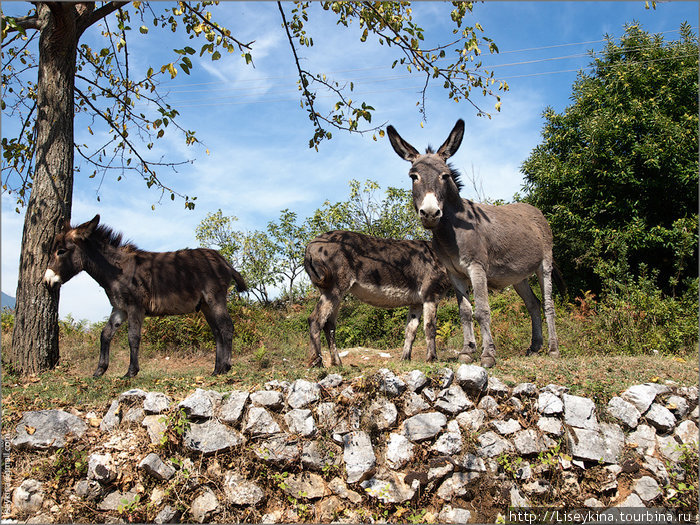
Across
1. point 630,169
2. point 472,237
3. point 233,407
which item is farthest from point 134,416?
point 630,169

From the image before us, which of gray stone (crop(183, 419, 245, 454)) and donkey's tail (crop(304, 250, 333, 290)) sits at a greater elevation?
donkey's tail (crop(304, 250, 333, 290))

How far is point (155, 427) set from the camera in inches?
228

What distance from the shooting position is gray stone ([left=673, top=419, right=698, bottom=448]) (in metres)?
6.18

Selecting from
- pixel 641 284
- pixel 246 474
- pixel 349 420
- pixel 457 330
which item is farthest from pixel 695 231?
pixel 246 474

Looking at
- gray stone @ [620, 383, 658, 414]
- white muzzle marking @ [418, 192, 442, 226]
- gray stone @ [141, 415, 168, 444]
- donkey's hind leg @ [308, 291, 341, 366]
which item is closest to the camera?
gray stone @ [141, 415, 168, 444]

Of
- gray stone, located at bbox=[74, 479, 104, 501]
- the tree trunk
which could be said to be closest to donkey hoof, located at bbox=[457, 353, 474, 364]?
gray stone, located at bbox=[74, 479, 104, 501]

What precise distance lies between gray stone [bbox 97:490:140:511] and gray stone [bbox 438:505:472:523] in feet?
10.6

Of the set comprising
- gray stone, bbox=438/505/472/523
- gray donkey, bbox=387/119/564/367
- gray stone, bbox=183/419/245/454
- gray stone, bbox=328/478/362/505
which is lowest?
gray stone, bbox=438/505/472/523

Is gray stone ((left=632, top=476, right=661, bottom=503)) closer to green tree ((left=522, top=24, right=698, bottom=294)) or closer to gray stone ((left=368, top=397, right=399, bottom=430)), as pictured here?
gray stone ((left=368, top=397, right=399, bottom=430))

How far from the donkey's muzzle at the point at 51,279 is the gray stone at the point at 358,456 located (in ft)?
16.6

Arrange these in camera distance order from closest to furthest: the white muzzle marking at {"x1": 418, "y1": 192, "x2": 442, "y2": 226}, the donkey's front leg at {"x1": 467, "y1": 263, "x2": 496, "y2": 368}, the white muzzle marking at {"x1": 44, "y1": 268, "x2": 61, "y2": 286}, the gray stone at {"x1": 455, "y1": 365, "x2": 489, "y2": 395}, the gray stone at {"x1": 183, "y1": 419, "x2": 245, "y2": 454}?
the gray stone at {"x1": 183, "y1": 419, "x2": 245, "y2": 454} → the gray stone at {"x1": 455, "y1": 365, "x2": 489, "y2": 395} → the white muzzle marking at {"x1": 418, "y1": 192, "x2": 442, "y2": 226} → the donkey's front leg at {"x1": 467, "y1": 263, "x2": 496, "y2": 368} → the white muzzle marking at {"x1": 44, "y1": 268, "x2": 61, "y2": 286}

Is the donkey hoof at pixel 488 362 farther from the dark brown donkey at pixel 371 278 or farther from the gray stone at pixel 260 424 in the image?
the gray stone at pixel 260 424

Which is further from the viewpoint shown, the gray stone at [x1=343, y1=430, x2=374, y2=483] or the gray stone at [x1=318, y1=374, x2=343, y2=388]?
the gray stone at [x1=318, y1=374, x2=343, y2=388]

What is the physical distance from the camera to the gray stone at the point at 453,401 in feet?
19.8
